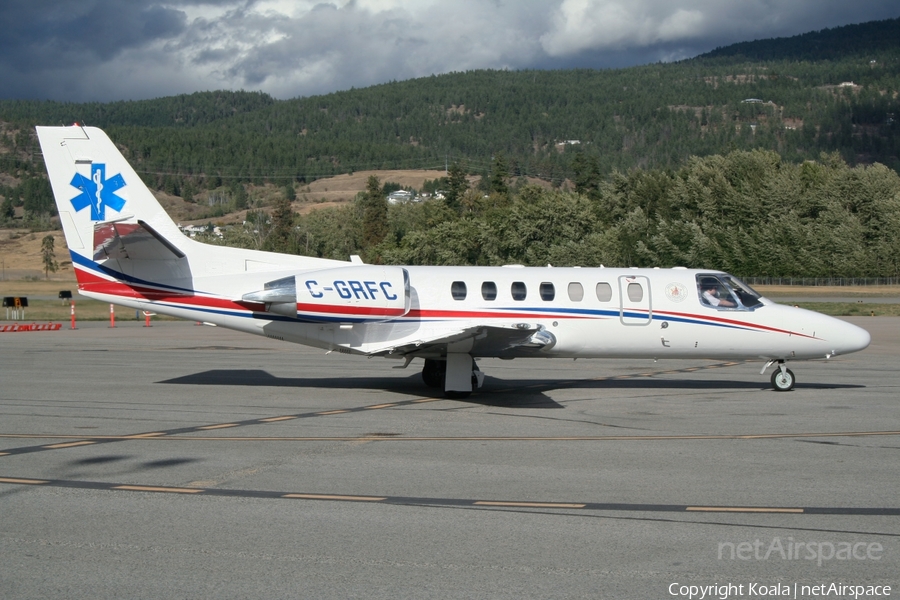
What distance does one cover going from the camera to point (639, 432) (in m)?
13.9

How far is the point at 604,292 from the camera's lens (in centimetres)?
1870

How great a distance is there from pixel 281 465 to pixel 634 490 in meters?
4.34

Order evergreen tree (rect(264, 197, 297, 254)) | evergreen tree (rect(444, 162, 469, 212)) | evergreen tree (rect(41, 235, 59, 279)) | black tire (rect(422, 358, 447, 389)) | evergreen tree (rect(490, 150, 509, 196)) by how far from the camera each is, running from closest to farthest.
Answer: black tire (rect(422, 358, 447, 389)) → evergreen tree (rect(41, 235, 59, 279)) → evergreen tree (rect(444, 162, 469, 212)) → evergreen tree (rect(264, 197, 297, 254)) → evergreen tree (rect(490, 150, 509, 196))

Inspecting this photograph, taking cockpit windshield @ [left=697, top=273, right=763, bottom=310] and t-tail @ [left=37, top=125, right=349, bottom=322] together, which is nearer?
t-tail @ [left=37, top=125, right=349, bottom=322]

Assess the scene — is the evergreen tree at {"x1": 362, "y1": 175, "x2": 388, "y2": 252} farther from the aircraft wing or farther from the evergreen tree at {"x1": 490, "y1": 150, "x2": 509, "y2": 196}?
the aircraft wing

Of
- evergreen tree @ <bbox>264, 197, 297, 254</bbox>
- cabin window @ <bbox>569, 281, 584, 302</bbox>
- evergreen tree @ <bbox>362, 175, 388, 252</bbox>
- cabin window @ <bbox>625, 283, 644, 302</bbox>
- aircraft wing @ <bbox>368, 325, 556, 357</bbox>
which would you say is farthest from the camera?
evergreen tree @ <bbox>264, 197, 297, 254</bbox>

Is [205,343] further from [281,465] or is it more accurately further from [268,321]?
[281,465]

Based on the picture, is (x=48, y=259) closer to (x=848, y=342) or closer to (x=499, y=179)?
(x=499, y=179)

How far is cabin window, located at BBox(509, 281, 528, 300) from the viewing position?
1838 centimetres

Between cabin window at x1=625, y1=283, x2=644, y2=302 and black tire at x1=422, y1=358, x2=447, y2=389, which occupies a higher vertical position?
cabin window at x1=625, y1=283, x2=644, y2=302

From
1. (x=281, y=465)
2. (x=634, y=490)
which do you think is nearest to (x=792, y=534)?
(x=634, y=490)

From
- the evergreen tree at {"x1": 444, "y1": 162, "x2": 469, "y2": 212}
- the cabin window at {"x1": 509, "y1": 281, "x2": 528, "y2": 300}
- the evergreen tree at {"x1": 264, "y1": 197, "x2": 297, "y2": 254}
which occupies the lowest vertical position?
the cabin window at {"x1": 509, "y1": 281, "x2": 528, "y2": 300}

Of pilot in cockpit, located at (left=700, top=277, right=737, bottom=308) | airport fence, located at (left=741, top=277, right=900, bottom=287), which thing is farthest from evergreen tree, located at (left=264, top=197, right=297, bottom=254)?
pilot in cockpit, located at (left=700, top=277, right=737, bottom=308)

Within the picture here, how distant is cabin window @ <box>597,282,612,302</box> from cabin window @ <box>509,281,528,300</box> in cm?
156
